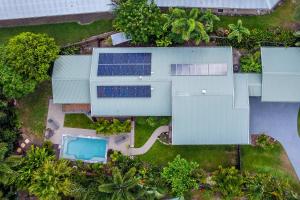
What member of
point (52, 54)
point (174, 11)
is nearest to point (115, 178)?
point (52, 54)

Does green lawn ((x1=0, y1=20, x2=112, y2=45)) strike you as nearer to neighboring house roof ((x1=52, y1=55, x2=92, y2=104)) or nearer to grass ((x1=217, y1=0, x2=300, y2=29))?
neighboring house roof ((x1=52, y1=55, x2=92, y2=104))

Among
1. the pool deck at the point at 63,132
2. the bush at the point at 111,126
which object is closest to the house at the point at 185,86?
the bush at the point at 111,126

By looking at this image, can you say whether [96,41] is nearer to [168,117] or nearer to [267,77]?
[168,117]

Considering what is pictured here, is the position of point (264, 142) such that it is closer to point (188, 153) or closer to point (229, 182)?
point (229, 182)

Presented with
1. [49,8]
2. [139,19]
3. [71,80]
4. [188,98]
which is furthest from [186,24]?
[49,8]

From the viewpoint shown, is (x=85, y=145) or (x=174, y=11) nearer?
(x=174, y=11)
